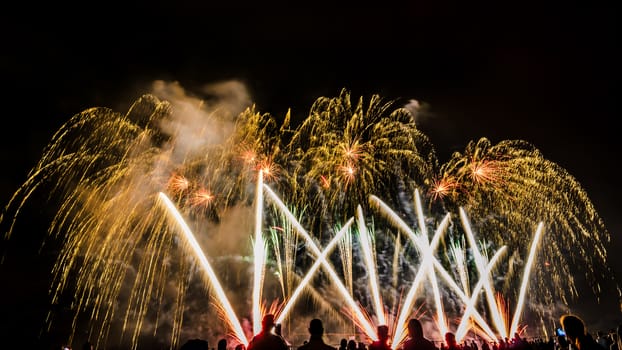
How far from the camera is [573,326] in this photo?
5.45 metres

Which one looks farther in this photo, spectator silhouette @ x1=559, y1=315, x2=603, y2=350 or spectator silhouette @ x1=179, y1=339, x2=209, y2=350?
spectator silhouette @ x1=559, y1=315, x2=603, y2=350

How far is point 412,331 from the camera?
5.48 metres

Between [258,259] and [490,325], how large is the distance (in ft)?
67.6

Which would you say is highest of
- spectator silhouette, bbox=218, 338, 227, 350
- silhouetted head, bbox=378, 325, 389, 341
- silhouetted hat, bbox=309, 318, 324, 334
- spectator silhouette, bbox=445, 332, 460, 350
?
silhouetted hat, bbox=309, 318, 324, 334

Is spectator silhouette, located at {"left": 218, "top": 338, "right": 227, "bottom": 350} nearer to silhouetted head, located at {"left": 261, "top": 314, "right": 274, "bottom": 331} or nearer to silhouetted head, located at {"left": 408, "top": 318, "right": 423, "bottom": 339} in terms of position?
silhouetted head, located at {"left": 261, "top": 314, "right": 274, "bottom": 331}

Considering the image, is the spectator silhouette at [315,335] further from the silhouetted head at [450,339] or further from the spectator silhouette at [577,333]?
the spectator silhouette at [577,333]

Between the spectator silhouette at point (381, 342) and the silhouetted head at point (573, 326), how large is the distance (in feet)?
8.88

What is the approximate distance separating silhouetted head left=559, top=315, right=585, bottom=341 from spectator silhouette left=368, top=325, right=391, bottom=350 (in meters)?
2.71

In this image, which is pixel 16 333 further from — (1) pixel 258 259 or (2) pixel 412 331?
(2) pixel 412 331

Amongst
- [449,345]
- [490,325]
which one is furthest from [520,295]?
[449,345]

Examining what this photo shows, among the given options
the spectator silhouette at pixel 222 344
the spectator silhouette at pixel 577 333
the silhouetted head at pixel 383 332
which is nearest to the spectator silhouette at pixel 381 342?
the silhouetted head at pixel 383 332

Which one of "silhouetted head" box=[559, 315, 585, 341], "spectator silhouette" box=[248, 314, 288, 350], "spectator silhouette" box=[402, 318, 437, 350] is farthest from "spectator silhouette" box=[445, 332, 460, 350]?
"spectator silhouette" box=[248, 314, 288, 350]

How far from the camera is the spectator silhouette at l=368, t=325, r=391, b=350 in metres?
6.25

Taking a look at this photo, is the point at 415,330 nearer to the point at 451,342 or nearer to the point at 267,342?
the point at 451,342
